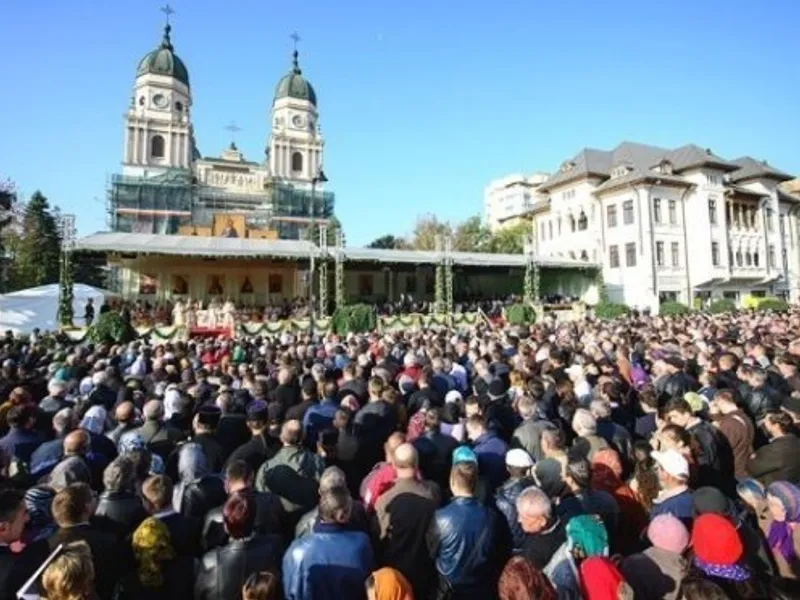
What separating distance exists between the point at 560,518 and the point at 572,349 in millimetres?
8721

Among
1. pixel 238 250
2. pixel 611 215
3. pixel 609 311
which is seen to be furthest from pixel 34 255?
pixel 611 215

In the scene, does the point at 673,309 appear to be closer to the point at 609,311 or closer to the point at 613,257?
the point at 609,311

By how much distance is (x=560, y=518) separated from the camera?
3.24m

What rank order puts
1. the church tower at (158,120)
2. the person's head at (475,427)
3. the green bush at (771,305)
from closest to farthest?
the person's head at (475,427) < the green bush at (771,305) < the church tower at (158,120)

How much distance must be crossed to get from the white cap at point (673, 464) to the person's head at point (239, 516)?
268 cm

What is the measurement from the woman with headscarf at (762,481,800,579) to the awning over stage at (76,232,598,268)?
25334mm

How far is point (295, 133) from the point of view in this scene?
7375 cm

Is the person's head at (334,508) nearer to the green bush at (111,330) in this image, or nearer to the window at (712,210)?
the green bush at (111,330)

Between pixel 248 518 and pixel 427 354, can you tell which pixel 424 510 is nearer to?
pixel 248 518

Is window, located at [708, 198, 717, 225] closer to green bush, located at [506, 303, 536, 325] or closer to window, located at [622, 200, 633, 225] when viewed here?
window, located at [622, 200, 633, 225]

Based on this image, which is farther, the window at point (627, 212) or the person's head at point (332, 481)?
the window at point (627, 212)

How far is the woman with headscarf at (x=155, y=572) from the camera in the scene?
2826 mm

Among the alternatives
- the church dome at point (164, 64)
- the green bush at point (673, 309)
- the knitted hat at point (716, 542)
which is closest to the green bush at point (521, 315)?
the green bush at point (673, 309)

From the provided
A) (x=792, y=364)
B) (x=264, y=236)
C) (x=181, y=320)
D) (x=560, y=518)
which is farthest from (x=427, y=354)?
(x=264, y=236)
